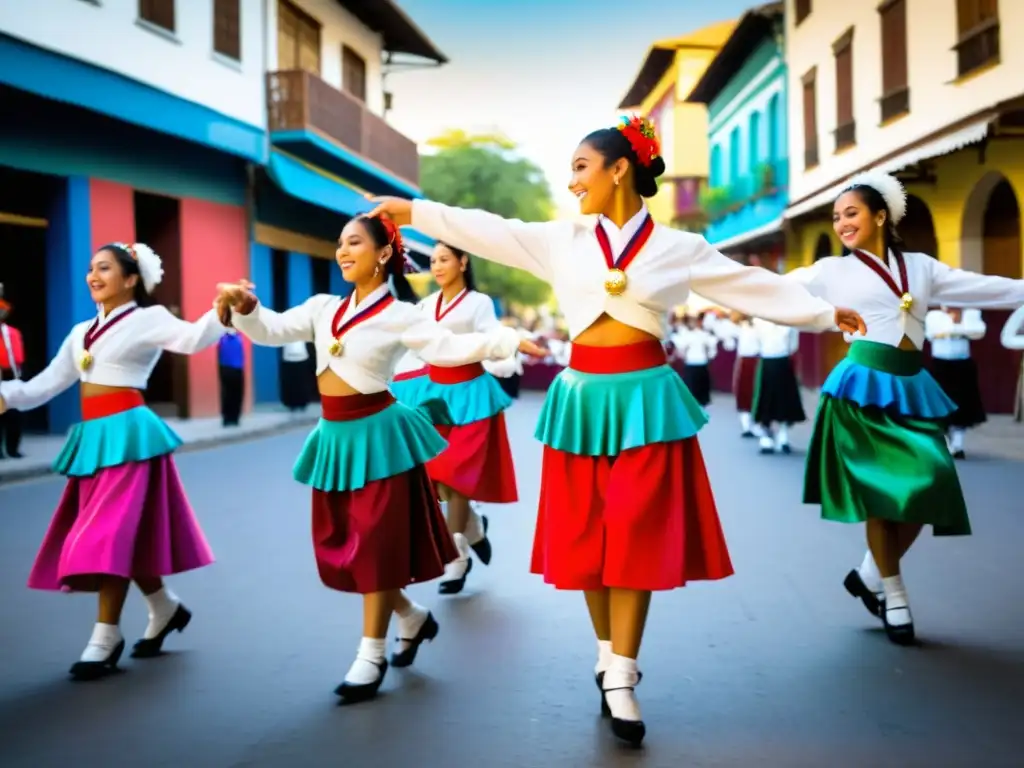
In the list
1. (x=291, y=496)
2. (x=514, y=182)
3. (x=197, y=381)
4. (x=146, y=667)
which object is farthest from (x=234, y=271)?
(x=514, y=182)

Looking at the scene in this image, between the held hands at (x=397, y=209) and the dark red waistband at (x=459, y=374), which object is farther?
the dark red waistband at (x=459, y=374)

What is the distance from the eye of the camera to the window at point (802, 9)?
83.2 ft

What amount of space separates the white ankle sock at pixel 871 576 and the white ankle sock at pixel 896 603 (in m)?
0.24

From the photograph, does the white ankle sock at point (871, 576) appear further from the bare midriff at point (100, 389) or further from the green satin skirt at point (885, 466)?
the bare midriff at point (100, 389)

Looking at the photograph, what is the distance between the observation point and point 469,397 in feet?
21.8

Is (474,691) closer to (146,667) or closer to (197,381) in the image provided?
(146,667)

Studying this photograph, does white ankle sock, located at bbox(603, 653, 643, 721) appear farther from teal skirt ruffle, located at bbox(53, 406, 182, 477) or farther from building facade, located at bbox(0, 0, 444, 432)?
building facade, located at bbox(0, 0, 444, 432)

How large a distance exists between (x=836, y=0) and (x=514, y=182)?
2802cm

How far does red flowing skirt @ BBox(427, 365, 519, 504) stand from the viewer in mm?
6402

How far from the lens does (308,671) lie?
4742 millimetres

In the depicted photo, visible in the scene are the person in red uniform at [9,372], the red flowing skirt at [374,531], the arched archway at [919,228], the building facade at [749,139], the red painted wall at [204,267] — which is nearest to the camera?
the red flowing skirt at [374,531]

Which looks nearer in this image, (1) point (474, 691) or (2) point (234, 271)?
(1) point (474, 691)

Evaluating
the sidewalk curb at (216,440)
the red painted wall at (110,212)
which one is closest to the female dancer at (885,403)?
the sidewalk curb at (216,440)

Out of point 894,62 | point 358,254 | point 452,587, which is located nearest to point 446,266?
point 452,587
